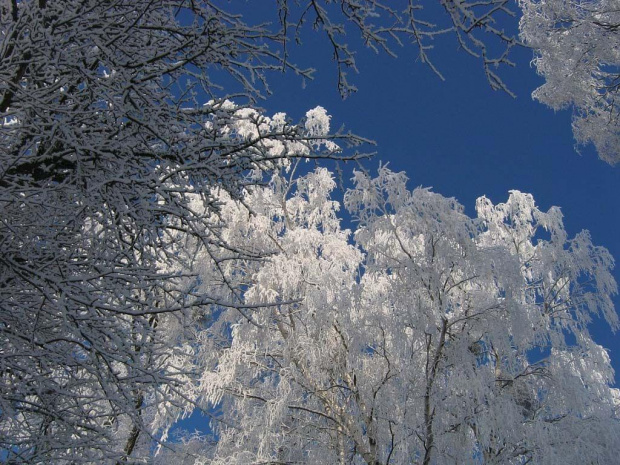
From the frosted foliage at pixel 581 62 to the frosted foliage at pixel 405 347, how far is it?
2.31 m

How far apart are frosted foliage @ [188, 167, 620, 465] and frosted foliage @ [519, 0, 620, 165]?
231 cm

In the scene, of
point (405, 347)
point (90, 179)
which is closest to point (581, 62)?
point (405, 347)

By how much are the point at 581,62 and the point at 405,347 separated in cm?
650

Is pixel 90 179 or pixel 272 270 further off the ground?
pixel 272 270

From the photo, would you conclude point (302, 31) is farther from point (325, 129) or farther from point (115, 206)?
point (325, 129)

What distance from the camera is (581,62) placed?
891 centimetres

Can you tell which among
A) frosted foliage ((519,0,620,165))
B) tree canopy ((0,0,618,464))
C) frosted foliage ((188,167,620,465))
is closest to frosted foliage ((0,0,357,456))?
tree canopy ((0,0,618,464))

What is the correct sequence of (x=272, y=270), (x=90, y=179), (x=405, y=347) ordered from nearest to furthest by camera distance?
(x=90, y=179) < (x=405, y=347) < (x=272, y=270)

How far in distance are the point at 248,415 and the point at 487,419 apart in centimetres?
382

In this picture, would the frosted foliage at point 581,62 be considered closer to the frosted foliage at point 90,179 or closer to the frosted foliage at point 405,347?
the frosted foliage at point 405,347

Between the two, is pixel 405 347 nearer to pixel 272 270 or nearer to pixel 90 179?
pixel 272 270

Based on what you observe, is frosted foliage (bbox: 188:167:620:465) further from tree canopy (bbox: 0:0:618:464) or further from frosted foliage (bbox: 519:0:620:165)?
frosted foliage (bbox: 519:0:620:165)

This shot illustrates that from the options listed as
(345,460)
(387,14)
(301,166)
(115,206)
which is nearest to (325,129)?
(301,166)

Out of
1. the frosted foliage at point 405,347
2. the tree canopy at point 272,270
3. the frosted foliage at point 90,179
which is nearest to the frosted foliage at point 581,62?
the tree canopy at point 272,270
